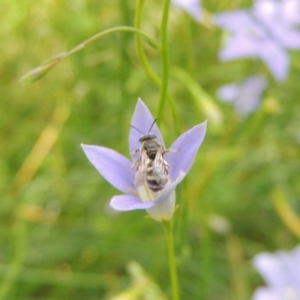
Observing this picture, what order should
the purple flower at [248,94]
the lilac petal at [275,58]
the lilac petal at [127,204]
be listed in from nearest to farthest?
the lilac petal at [127,204], the lilac petal at [275,58], the purple flower at [248,94]

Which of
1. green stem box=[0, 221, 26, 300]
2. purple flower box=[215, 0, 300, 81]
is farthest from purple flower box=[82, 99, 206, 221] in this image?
green stem box=[0, 221, 26, 300]

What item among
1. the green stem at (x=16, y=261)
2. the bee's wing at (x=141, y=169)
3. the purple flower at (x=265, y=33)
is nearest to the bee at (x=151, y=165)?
the bee's wing at (x=141, y=169)

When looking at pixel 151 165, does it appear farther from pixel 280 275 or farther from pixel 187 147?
pixel 280 275

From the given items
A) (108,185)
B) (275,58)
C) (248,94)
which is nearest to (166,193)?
(275,58)

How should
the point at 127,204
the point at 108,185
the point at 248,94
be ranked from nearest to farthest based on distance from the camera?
the point at 127,204
the point at 248,94
the point at 108,185

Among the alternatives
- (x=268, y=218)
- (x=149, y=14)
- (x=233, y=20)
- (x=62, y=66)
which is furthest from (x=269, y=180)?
(x=62, y=66)

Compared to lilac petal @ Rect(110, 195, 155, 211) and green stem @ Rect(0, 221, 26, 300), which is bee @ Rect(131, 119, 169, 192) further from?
green stem @ Rect(0, 221, 26, 300)

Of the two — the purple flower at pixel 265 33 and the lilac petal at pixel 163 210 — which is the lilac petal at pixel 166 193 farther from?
the purple flower at pixel 265 33
